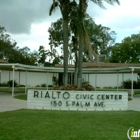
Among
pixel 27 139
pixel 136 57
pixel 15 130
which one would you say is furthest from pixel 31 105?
pixel 136 57

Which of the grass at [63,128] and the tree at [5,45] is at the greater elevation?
the tree at [5,45]

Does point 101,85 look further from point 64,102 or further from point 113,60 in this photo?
point 64,102

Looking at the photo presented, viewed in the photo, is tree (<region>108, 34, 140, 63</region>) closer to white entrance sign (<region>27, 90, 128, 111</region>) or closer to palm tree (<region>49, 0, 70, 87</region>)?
palm tree (<region>49, 0, 70, 87</region>)

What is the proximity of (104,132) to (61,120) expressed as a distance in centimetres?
212

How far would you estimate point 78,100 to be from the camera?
1248 cm

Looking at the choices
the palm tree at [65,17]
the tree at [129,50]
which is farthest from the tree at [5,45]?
the palm tree at [65,17]

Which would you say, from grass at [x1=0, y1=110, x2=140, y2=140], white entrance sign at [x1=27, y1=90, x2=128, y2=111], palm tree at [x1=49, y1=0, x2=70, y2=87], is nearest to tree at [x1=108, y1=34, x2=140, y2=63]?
palm tree at [x1=49, y1=0, x2=70, y2=87]

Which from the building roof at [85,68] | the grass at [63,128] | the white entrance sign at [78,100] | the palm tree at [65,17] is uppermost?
the palm tree at [65,17]

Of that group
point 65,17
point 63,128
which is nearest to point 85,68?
point 65,17

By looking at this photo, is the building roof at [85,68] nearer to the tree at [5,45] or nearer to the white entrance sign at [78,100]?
the white entrance sign at [78,100]

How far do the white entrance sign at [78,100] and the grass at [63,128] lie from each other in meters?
2.81

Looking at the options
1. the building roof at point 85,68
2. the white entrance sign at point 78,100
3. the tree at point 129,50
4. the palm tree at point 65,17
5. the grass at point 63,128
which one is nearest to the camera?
the grass at point 63,128

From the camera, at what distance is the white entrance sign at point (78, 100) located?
40.9 feet

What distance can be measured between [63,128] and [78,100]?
475 centimetres
